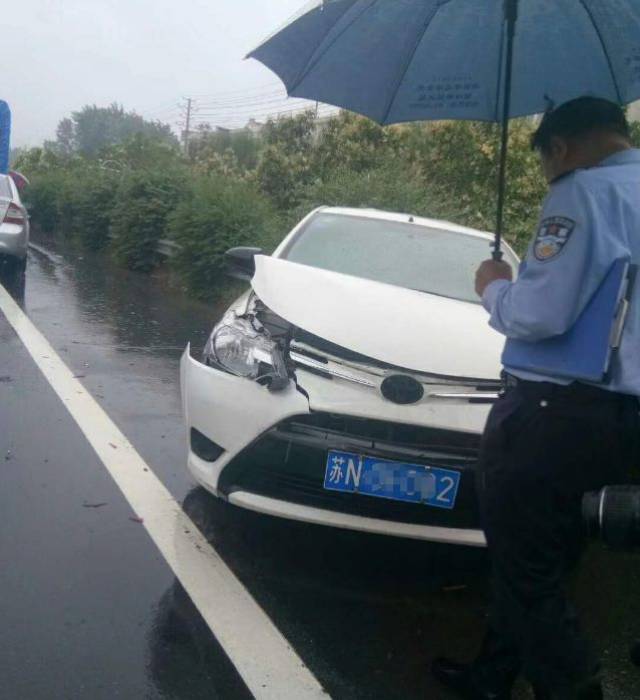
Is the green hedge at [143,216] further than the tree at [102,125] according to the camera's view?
No

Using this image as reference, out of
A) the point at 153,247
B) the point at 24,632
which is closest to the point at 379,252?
the point at 24,632

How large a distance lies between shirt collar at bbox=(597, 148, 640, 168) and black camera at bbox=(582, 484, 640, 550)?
2.68 ft

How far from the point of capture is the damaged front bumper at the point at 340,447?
11.4 feet

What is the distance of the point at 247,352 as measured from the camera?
13.0ft

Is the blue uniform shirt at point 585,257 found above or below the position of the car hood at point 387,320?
above

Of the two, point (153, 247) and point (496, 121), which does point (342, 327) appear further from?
point (153, 247)

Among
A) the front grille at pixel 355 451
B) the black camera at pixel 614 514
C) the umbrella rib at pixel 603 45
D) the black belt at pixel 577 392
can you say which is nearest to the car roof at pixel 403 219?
the umbrella rib at pixel 603 45

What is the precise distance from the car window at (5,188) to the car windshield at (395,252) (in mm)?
8128

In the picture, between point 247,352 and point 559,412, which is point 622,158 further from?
point 247,352

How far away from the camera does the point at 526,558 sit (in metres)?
2.40

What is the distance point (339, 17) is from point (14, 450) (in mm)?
2945

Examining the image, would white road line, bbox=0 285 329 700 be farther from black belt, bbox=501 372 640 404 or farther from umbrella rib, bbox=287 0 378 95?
umbrella rib, bbox=287 0 378 95

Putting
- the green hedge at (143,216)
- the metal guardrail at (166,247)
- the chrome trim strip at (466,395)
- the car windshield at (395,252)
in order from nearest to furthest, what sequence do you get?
the chrome trim strip at (466,395) → the car windshield at (395,252) → the metal guardrail at (166,247) → the green hedge at (143,216)

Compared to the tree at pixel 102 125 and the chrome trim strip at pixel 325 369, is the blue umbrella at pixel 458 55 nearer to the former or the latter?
the chrome trim strip at pixel 325 369
